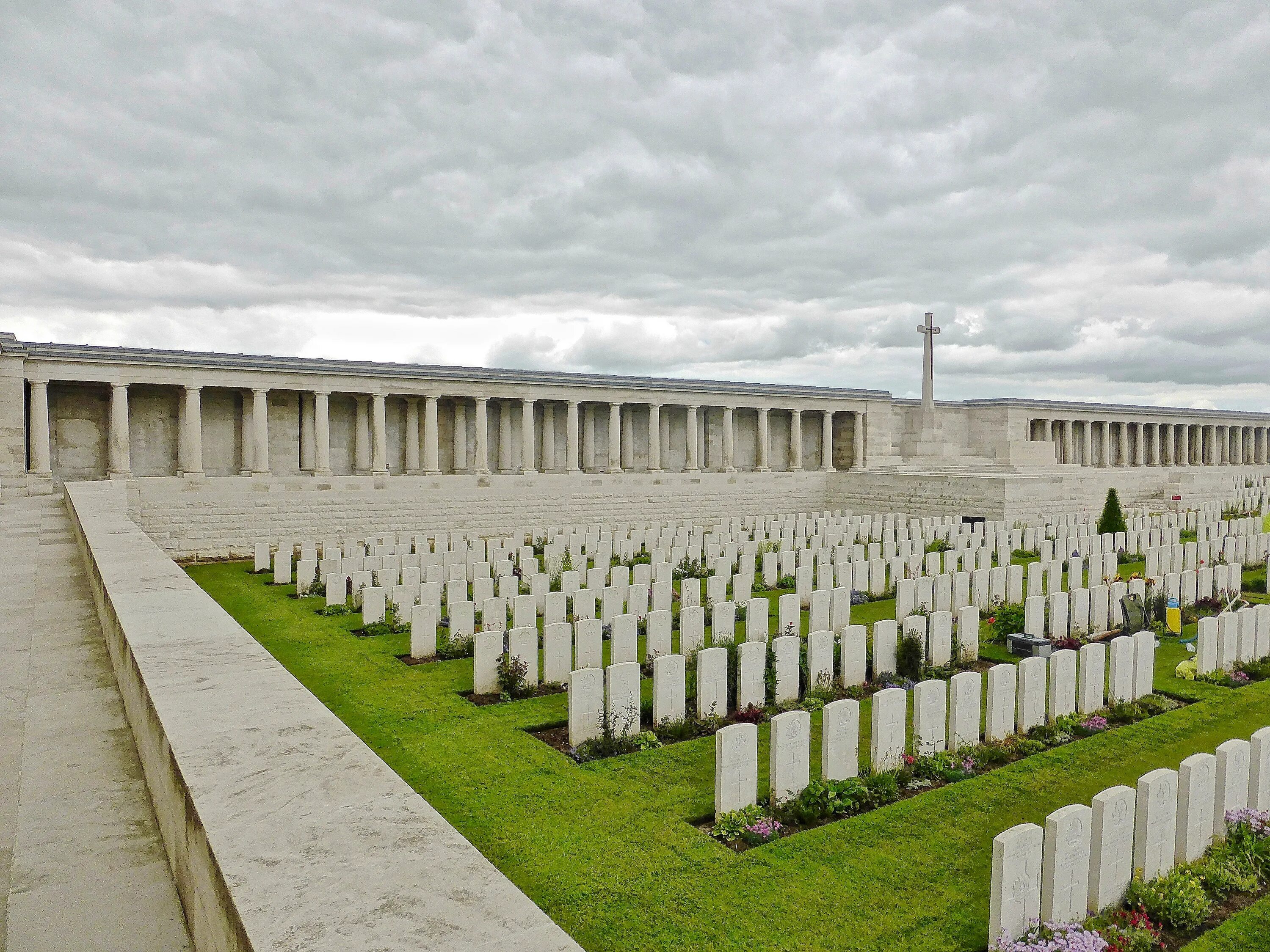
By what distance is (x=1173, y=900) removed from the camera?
4.85m

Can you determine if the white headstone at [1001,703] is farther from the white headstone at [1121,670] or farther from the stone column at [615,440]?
the stone column at [615,440]

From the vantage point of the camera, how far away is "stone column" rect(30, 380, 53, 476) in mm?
25281

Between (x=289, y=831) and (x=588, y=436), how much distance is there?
36800 millimetres

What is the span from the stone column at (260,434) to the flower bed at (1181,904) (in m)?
28.2

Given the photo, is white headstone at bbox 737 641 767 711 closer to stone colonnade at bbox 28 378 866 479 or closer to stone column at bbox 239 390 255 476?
stone colonnade at bbox 28 378 866 479

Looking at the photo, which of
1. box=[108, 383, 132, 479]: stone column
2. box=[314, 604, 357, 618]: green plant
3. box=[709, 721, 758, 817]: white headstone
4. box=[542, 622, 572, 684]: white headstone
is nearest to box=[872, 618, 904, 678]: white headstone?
box=[542, 622, 572, 684]: white headstone

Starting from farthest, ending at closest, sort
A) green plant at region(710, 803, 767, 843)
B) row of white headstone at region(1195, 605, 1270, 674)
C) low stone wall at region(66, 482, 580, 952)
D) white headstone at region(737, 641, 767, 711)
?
row of white headstone at region(1195, 605, 1270, 674) → white headstone at region(737, 641, 767, 711) → green plant at region(710, 803, 767, 843) → low stone wall at region(66, 482, 580, 952)

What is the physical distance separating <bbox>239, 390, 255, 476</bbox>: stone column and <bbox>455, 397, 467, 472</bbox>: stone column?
8336 millimetres

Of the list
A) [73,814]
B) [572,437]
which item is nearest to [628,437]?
[572,437]

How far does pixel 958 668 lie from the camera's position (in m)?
10.8

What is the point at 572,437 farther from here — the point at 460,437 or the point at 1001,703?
the point at 1001,703

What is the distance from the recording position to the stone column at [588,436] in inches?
1545

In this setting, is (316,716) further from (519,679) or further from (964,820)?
(519,679)

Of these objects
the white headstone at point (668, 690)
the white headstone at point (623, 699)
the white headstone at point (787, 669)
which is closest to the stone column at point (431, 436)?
the white headstone at point (787, 669)
